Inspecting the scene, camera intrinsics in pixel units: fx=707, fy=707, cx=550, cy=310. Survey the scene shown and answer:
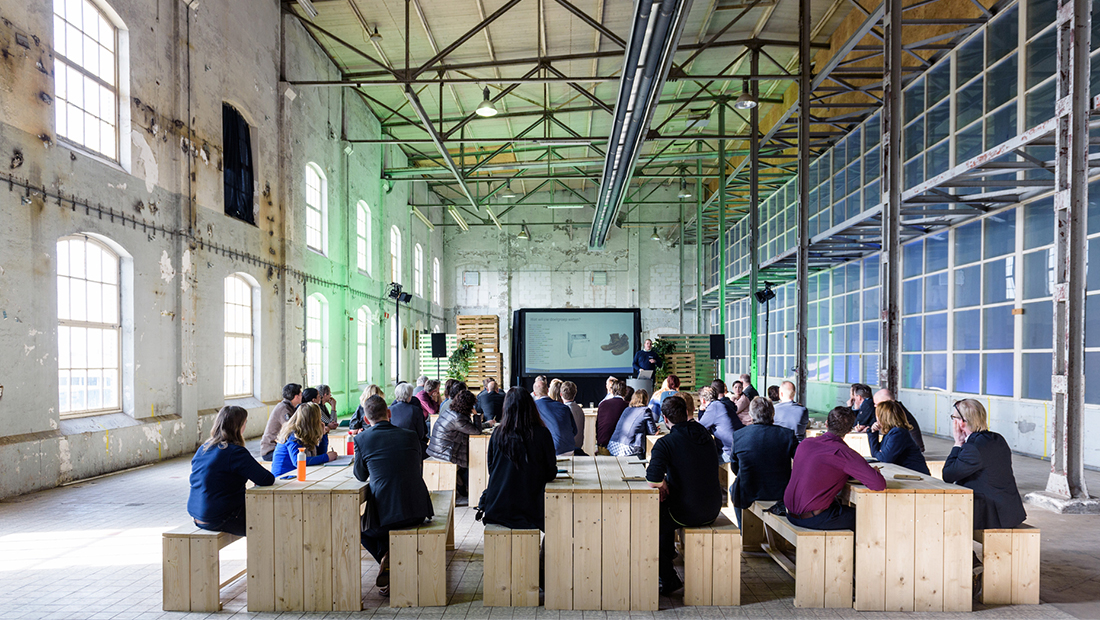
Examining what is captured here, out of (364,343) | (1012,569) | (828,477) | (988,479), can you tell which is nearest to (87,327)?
(828,477)

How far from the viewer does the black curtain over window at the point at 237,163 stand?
1195 cm

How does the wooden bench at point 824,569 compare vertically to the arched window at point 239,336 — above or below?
below

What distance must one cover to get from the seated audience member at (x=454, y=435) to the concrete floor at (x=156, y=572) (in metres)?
0.58

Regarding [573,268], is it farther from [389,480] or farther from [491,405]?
[389,480]

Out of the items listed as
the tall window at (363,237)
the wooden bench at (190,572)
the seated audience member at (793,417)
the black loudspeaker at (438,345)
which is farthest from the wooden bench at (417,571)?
the tall window at (363,237)

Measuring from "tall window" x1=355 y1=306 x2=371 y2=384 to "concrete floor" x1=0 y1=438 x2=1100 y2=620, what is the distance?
38.8 feet

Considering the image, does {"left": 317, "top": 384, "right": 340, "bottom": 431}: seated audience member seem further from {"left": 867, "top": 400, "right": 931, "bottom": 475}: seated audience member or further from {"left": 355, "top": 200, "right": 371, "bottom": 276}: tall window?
{"left": 355, "top": 200, "right": 371, "bottom": 276}: tall window

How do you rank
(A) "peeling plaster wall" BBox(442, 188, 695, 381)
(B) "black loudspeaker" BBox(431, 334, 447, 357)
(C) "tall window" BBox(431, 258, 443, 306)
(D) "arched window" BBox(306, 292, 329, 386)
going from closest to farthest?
(D) "arched window" BBox(306, 292, 329, 386) → (B) "black loudspeaker" BBox(431, 334, 447, 357) → (C) "tall window" BBox(431, 258, 443, 306) → (A) "peeling plaster wall" BBox(442, 188, 695, 381)

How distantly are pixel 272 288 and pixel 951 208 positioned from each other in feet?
40.6

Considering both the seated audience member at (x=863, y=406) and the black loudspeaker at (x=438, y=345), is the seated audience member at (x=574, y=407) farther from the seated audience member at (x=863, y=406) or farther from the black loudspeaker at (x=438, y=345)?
the black loudspeaker at (x=438, y=345)

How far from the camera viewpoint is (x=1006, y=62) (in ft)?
33.9

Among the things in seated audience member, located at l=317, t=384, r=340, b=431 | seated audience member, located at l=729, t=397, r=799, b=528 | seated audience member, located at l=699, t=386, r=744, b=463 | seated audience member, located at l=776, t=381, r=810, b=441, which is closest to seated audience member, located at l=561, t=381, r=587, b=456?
seated audience member, located at l=699, t=386, r=744, b=463

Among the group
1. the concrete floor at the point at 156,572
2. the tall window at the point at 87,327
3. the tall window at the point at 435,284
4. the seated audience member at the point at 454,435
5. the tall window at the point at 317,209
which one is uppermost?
the tall window at the point at 317,209

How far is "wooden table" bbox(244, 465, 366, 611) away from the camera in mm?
4320
